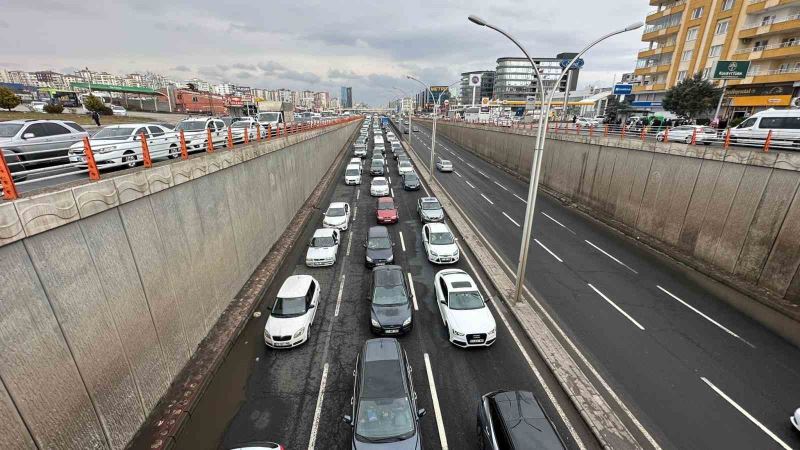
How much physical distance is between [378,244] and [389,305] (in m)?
5.54

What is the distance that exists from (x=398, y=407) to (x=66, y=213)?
27.3 feet

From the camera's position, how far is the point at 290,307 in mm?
12234

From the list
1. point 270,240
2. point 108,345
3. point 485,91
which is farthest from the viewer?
point 485,91

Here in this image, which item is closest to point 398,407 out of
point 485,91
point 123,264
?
point 123,264

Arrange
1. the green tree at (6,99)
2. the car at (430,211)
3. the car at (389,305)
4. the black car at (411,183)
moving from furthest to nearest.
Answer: the green tree at (6,99) < the black car at (411,183) < the car at (430,211) < the car at (389,305)

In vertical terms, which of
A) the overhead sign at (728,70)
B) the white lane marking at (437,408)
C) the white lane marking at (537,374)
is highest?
the overhead sign at (728,70)

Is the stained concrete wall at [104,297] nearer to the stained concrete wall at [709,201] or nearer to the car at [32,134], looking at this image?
the car at [32,134]

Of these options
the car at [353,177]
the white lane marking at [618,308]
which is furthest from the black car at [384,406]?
the car at [353,177]

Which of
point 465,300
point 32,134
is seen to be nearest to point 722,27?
point 465,300

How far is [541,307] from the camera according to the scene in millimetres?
13680

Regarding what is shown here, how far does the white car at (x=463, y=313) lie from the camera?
11.3 metres

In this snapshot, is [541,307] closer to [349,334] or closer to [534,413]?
[534,413]

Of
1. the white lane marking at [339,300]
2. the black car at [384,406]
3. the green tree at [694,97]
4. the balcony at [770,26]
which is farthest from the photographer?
the green tree at [694,97]

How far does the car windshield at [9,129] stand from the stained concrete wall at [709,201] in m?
30.4
